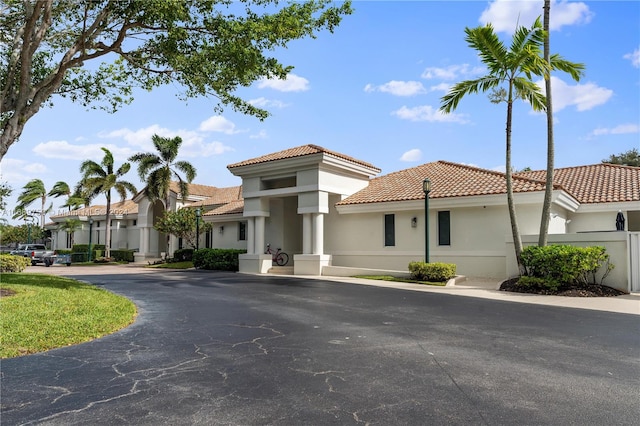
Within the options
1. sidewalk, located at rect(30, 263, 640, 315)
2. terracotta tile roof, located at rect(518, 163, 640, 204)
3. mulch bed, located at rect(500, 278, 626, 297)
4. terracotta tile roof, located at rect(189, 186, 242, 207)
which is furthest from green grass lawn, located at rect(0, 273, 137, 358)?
terracotta tile roof, located at rect(189, 186, 242, 207)

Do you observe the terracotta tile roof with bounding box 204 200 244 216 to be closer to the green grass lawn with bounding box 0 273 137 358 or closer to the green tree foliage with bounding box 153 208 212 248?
the green tree foliage with bounding box 153 208 212 248

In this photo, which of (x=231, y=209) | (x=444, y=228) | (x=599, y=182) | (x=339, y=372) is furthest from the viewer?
(x=231, y=209)

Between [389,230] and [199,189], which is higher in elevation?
[199,189]

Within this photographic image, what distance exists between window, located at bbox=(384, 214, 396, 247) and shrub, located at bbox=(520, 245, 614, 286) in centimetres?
799

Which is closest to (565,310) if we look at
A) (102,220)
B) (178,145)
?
(178,145)

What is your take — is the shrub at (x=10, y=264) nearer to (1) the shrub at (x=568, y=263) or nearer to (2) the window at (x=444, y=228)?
(2) the window at (x=444, y=228)

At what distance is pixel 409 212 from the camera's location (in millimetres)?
22125

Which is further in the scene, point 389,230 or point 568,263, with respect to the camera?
point 389,230

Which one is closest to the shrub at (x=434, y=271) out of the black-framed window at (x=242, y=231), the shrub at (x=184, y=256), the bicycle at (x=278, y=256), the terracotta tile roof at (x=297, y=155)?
the terracotta tile roof at (x=297, y=155)

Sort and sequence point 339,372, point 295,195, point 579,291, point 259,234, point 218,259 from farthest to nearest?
point 218,259 < point 259,234 < point 295,195 < point 579,291 < point 339,372

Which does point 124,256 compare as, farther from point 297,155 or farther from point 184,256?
point 297,155

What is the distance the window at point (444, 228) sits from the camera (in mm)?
20984

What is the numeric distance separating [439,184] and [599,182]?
8847 mm

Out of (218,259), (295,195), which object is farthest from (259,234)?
(218,259)
